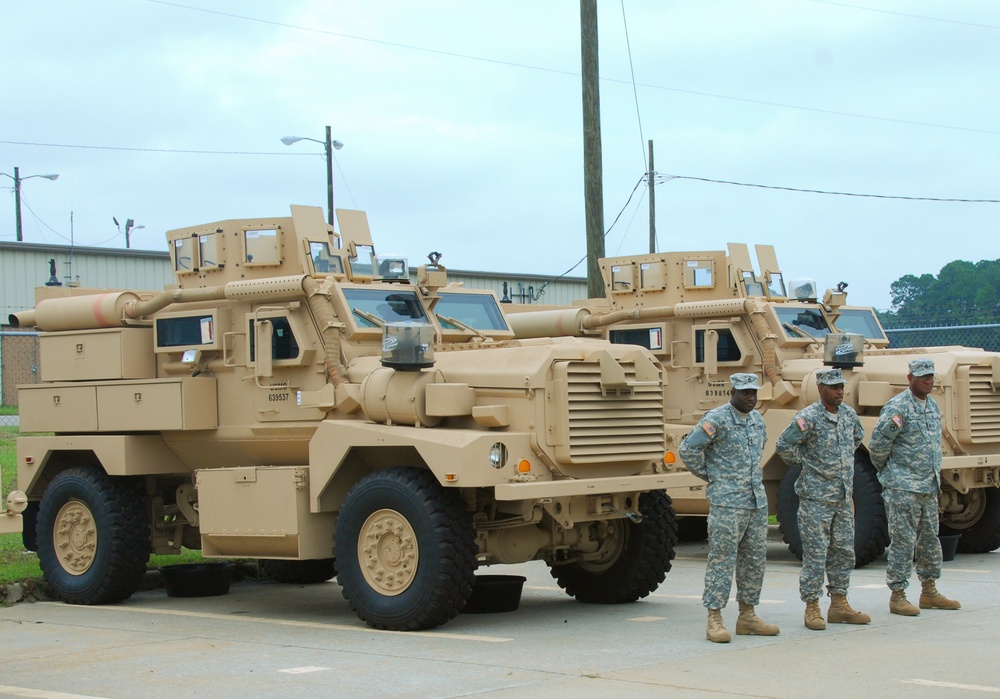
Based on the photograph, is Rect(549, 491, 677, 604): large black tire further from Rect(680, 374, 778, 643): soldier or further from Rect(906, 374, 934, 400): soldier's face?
Rect(906, 374, 934, 400): soldier's face

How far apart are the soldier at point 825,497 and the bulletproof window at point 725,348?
4.93 meters

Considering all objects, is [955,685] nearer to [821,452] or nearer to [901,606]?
[821,452]

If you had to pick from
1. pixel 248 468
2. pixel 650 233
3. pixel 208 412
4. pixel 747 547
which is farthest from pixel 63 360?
pixel 650 233

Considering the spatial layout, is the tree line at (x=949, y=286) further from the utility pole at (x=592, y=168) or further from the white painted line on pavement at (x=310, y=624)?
the white painted line on pavement at (x=310, y=624)

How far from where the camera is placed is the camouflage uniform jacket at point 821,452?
947 centimetres

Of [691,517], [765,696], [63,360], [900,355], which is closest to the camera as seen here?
[765,696]

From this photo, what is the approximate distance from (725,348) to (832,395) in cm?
515

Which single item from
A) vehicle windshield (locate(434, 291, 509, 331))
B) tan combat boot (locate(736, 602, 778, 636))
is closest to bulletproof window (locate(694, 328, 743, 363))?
vehicle windshield (locate(434, 291, 509, 331))

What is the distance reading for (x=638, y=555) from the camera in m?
10.9

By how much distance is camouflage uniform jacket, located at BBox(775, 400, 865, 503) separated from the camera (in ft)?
31.1

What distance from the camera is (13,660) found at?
8.97 meters

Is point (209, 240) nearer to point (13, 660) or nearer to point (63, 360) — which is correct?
point (63, 360)

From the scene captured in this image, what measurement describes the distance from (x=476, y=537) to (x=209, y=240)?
363cm

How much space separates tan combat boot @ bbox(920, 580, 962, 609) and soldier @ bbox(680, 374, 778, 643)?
5.14 ft
